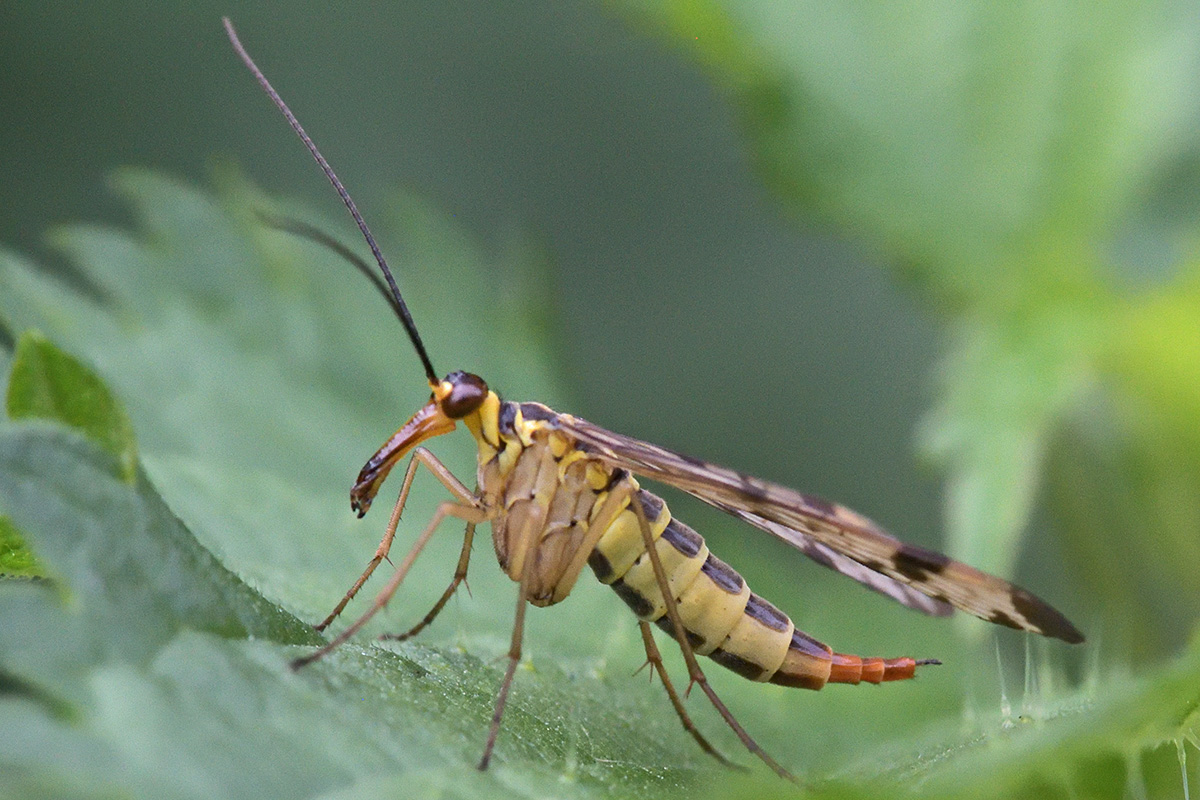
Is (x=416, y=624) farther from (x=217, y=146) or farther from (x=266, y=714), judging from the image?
(x=217, y=146)

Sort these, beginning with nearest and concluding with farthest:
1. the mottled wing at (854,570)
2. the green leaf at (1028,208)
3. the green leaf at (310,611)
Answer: the green leaf at (310,611) → the mottled wing at (854,570) → the green leaf at (1028,208)

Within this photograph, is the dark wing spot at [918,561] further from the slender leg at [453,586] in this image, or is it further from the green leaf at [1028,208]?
the slender leg at [453,586]

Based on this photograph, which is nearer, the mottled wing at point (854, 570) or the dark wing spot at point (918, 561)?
the dark wing spot at point (918, 561)

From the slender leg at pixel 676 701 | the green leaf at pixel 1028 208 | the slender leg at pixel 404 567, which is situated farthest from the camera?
the green leaf at pixel 1028 208

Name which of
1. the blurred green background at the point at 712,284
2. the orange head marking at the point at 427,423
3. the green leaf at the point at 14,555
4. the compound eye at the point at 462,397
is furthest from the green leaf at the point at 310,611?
the compound eye at the point at 462,397

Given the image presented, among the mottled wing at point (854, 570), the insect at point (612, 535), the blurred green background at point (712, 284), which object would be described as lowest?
the insect at point (612, 535)

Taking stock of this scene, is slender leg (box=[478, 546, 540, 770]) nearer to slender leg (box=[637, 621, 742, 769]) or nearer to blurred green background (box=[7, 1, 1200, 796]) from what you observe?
blurred green background (box=[7, 1, 1200, 796])

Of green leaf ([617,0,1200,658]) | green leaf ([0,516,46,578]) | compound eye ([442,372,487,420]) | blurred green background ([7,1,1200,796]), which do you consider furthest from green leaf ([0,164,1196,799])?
compound eye ([442,372,487,420])
